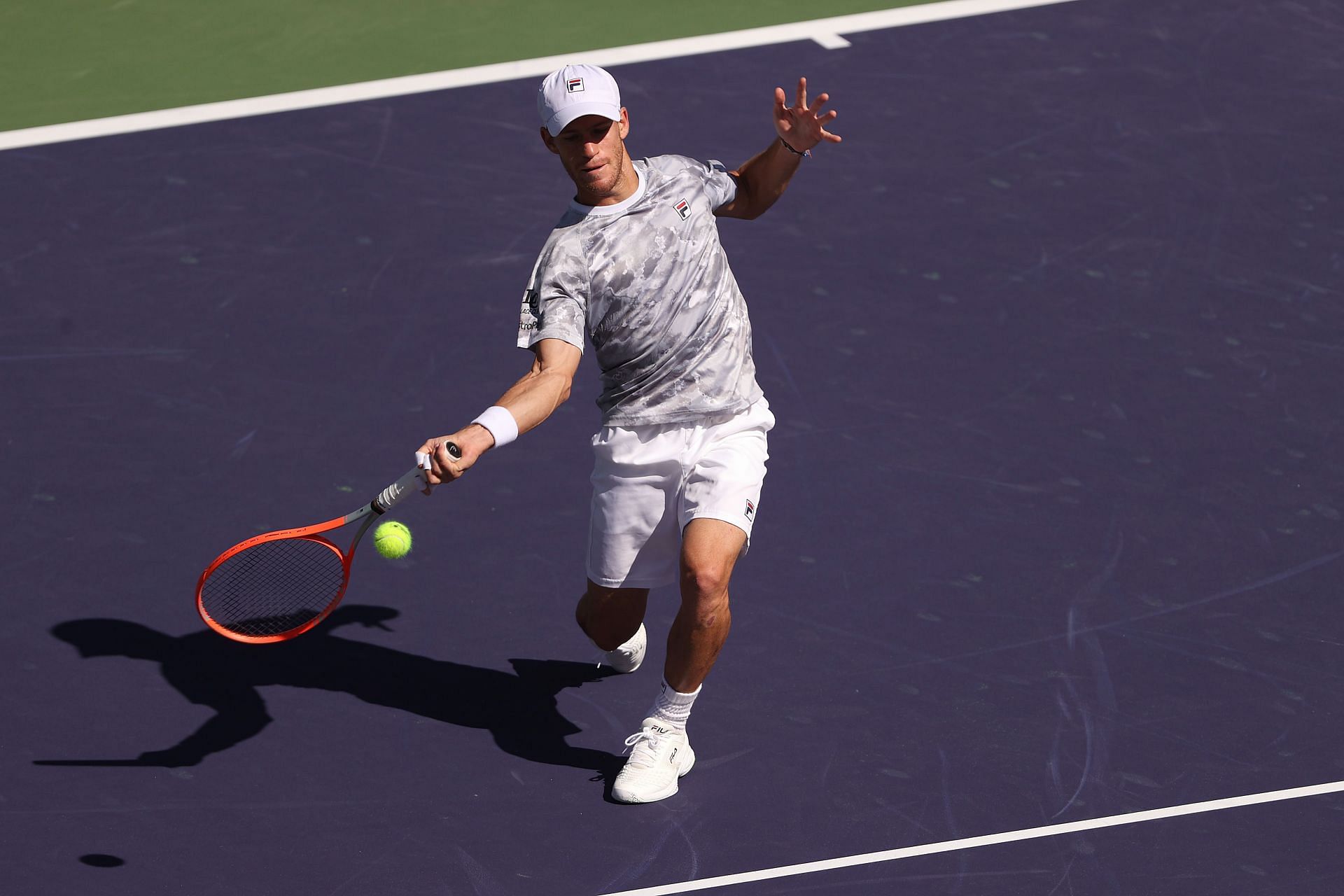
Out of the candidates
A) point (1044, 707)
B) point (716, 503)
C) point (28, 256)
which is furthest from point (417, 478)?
point (28, 256)

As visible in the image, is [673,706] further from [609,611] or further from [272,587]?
[272,587]

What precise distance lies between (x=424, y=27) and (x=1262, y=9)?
5194 mm

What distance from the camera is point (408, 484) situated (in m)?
5.88

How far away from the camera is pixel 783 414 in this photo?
8.35 metres

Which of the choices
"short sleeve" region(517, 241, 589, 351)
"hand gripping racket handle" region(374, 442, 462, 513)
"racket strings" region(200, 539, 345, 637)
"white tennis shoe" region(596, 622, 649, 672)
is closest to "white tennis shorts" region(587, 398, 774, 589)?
"white tennis shoe" region(596, 622, 649, 672)

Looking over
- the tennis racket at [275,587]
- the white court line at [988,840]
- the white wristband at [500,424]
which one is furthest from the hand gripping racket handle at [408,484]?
the white court line at [988,840]

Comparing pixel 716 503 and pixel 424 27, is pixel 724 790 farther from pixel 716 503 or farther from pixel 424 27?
pixel 424 27

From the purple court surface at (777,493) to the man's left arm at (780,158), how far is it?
1.48 m

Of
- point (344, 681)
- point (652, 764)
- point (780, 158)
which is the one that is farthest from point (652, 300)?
point (344, 681)

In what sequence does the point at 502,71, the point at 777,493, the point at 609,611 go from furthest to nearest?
the point at 502,71 → the point at 777,493 → the point at 609,611

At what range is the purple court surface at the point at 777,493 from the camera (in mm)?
6266

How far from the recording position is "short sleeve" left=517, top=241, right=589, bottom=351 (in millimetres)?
6066

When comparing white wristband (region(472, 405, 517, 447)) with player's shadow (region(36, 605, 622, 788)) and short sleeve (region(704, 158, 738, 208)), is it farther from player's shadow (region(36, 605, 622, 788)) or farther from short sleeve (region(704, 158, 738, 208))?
player's shadow (region(36, 605, 622, 788))

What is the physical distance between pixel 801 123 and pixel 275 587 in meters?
2.49
